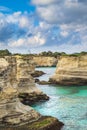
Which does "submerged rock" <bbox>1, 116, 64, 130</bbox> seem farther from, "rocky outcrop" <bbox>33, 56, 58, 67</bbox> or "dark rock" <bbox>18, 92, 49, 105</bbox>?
"rocky outcrop" <bbox>33, 56, 58, 67</bbox>

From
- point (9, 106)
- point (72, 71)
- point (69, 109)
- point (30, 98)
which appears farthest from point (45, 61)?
point (9, 106)

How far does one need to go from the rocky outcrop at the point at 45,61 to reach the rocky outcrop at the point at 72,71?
101913mm

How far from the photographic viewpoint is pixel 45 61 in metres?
184

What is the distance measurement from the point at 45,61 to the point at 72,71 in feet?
365

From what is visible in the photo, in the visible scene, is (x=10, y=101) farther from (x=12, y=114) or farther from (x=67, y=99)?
(x=67, y=99)

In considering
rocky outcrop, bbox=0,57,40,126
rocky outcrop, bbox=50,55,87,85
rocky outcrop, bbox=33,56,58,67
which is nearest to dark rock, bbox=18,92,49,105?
rocky outcrop, bbox=0,57,40,126

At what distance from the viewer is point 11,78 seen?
3406 cm

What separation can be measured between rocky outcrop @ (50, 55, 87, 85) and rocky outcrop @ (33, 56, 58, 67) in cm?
10191

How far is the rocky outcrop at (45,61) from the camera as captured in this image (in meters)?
180

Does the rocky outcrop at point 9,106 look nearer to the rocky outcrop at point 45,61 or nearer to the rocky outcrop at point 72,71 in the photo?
the rocky outcrop at point 72,71

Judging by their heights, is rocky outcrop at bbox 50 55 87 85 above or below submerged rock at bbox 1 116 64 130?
above

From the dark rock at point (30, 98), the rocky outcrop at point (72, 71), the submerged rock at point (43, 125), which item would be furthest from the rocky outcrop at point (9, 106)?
the rocky outcrop at point (72, 71)

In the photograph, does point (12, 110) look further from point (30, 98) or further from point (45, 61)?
point (45, 61)

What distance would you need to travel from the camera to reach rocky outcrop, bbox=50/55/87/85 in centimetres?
7131
